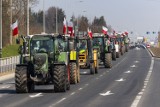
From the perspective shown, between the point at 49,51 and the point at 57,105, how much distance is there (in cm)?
702

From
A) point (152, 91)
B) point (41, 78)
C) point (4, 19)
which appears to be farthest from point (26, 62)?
point (4, 19)

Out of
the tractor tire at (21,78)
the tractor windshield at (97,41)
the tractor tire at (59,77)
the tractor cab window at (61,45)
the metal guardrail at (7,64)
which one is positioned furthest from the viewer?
the tractor windshield at (97,41)

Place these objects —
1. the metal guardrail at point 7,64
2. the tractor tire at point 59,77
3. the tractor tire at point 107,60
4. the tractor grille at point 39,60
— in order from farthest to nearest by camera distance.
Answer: the tractor tire at point 107,60
the metal guardrail at point 7,64
the tractor grille at point 39,60
the tractor tire at point 59,77

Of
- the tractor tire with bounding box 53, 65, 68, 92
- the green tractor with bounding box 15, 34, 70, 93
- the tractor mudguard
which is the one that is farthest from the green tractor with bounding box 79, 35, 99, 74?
the tractor tire with bounding box 53, 65, 68, 92

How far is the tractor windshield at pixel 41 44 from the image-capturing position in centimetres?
2734

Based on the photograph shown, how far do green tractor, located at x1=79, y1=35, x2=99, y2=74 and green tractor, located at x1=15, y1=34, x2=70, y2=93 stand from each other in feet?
47.5

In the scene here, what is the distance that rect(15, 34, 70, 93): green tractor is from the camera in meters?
26.0

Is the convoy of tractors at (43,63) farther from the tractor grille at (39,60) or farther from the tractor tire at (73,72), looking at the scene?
the tractor tire at (73,72)

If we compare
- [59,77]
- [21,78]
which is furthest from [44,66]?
[21,78]

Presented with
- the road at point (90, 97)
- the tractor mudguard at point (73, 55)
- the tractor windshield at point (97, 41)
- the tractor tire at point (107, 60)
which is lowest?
the road at point (90, 97)

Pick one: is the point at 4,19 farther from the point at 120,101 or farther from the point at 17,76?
the point at 120,101

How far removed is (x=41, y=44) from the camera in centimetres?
2753

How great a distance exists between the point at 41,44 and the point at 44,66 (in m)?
1.43

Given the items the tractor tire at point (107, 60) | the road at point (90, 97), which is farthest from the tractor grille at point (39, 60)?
the tractor tire at point (107, 60)
